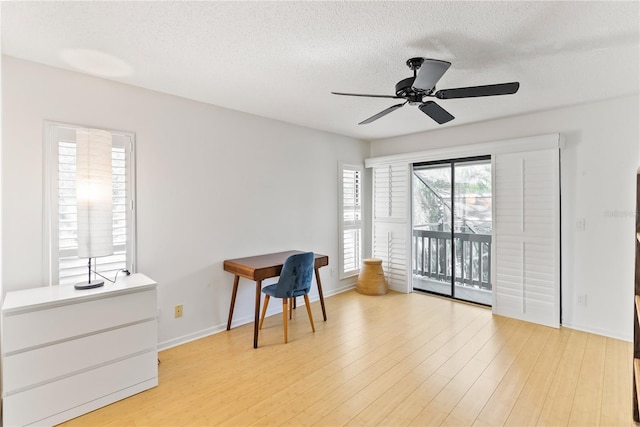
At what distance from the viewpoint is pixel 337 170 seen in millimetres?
4703

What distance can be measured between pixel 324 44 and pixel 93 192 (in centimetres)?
191

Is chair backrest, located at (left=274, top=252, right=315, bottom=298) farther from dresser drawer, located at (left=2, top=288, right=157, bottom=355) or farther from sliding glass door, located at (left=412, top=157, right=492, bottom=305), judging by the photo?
sliding glass door, located at (left=412, top=157, right=492, bottom=305)

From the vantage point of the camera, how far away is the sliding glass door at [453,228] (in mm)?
4285

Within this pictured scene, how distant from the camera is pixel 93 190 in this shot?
228 centimetres

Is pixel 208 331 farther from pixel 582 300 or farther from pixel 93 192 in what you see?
pixel 582 300

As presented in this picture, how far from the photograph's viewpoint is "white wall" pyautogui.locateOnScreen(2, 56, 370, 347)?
2.30 metres

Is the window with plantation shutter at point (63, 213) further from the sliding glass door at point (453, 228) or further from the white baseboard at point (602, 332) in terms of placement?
the white baseboard at point (602, 332)

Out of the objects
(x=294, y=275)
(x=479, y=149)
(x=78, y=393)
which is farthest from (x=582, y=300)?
(x=78, y=393)

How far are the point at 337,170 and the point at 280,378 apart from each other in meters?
3.00

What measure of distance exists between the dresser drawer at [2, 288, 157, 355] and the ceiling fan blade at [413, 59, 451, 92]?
2371mm

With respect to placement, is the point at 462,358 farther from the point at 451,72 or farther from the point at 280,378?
the point at 451,72

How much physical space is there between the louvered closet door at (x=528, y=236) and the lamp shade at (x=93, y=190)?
13.0ft

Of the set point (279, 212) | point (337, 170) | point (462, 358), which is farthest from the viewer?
point (337, 170)

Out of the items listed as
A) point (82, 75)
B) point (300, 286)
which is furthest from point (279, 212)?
point (82, 75)
